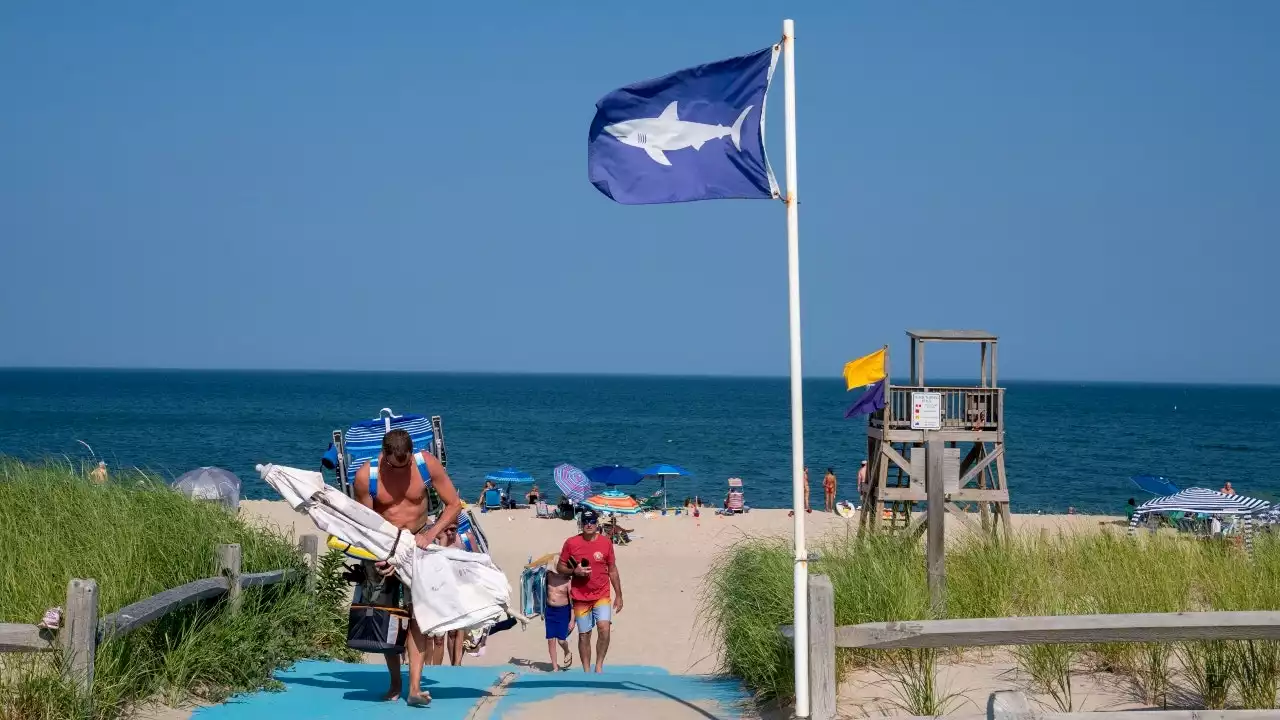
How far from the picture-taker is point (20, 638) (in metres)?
6.31

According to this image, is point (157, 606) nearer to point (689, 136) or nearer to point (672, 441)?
point (689, 136)

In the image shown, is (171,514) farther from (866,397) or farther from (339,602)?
(866,397)

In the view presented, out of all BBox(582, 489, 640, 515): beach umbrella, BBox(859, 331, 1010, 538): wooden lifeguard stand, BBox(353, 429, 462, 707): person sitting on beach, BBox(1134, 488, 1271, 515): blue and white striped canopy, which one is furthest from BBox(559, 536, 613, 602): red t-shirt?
BBox(1134, 488, 1271, 515): blue and white striped canopy

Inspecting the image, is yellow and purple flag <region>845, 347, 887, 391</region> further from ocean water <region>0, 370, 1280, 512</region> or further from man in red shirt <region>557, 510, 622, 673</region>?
ocean water <region>0, 370, 1280, 512</region>

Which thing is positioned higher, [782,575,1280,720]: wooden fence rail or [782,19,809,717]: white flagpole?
[782,19,809,717]: white flagpole

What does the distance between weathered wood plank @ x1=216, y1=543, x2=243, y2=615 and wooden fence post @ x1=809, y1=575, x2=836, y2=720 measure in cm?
412

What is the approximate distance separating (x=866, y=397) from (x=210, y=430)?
72.5 m

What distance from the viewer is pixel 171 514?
9.90 metres

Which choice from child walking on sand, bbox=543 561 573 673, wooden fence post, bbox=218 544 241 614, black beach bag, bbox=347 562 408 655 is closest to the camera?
black beach bag, bbox=347 562 408 655

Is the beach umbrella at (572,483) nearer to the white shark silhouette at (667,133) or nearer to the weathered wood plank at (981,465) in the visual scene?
the weathered wood plank at (981,465)

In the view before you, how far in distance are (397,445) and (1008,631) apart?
376 centimetres

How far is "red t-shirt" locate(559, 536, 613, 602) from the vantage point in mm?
11430

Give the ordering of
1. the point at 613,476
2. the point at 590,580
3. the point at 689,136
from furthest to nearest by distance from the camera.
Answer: the point at 613,476
the point at 590,580
the point at 689,136

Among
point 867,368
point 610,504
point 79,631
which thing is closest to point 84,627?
point 79,631
